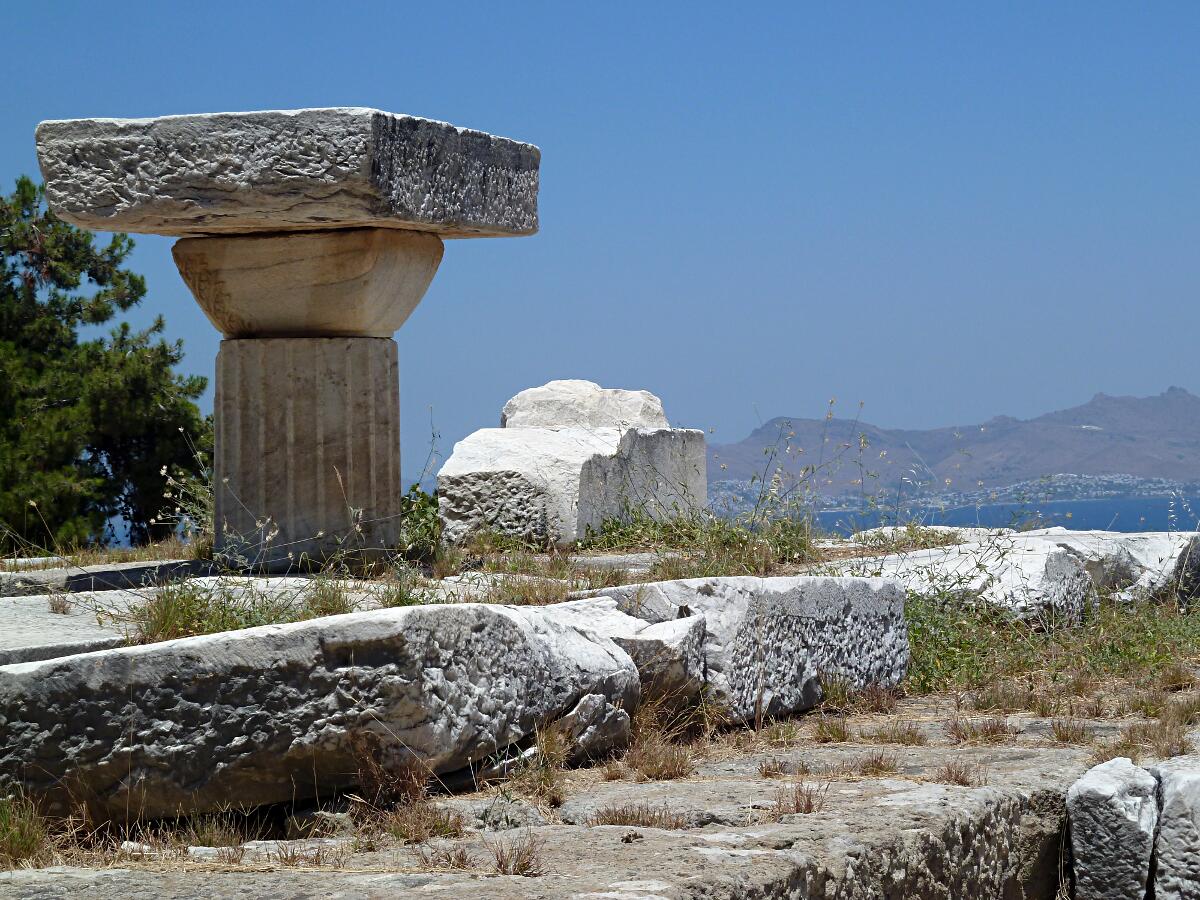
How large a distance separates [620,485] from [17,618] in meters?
4.66

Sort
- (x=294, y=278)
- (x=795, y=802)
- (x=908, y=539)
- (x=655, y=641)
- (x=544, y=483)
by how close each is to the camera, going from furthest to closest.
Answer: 1. (x=908, y=539)
2. (x=544, y=483)
3. (x=294, y=278)
4. (x=655, y=641)
5. (x=795, y=802)

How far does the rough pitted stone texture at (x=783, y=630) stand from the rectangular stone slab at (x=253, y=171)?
201 centimetres

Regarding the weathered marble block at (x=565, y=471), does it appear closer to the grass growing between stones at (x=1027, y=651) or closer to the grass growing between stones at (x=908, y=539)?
the grass growing between stones at (x=908, y=539)

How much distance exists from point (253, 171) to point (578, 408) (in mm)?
4182

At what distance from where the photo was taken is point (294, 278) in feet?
21.6

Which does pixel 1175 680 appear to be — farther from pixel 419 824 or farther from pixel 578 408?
pixel 578 408

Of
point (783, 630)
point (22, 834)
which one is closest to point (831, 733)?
point (783, 630)

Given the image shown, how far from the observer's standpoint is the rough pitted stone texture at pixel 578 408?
983 cm

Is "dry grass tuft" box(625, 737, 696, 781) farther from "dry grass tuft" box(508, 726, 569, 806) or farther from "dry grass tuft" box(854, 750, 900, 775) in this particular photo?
"dry grass tuft" box(854, 750, 900, 775)

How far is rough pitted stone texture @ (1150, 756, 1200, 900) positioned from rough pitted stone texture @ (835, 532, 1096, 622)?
2.58 m

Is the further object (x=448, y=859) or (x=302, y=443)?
(x=302, y=443)

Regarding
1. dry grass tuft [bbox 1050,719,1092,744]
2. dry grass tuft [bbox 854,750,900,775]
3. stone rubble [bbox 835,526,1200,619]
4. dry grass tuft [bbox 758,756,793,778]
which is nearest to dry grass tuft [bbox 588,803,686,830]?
dry grass tuft [bbox 758,756,793,778]

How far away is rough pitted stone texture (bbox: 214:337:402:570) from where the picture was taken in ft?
22.0

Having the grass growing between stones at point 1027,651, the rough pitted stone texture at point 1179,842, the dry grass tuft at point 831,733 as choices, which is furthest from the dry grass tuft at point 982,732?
the rough pitted stone texture at point 1179,842
